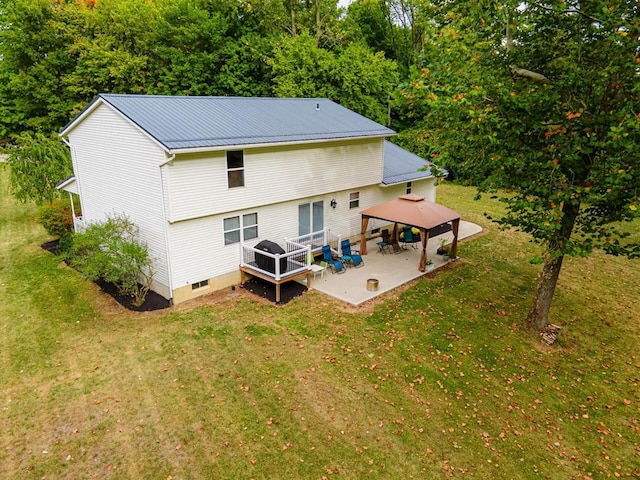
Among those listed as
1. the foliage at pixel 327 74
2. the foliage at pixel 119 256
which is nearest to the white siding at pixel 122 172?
the foliage at pixel 119 256

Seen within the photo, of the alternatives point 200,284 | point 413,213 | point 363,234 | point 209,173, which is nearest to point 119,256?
point 200,284

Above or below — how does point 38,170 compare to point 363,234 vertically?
above

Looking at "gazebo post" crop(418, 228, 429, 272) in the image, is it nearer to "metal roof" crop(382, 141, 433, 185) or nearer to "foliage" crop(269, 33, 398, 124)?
"metal roof" crop(382, 141, 433, 185)

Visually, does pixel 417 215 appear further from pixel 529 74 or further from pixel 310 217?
pixel 529 74

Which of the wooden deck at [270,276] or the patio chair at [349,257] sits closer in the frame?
the wooden deck at [270,276]

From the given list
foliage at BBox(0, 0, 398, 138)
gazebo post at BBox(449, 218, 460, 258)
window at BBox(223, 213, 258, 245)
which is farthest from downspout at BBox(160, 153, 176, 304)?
foliage at BBox(0, 0, 398, 138)

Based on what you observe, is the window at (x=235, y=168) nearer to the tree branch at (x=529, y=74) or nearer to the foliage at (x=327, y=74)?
the tree branch at (x=529, y=74)

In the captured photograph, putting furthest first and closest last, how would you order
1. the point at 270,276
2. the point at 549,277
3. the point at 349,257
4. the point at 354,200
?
1. the point at 354,200
2. the point at 349,257
3. the point at 270,276
4. the point at 549,277
